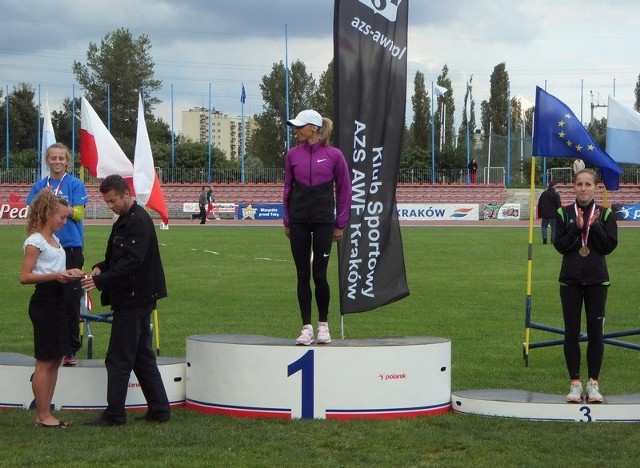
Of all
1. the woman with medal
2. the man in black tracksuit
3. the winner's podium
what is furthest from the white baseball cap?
the woman with medal

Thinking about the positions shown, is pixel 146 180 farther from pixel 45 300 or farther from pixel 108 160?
pixel 45 300

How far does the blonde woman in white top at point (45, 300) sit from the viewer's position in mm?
7738

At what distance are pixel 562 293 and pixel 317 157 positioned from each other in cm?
226

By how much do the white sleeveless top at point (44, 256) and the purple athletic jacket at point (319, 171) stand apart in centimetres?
188

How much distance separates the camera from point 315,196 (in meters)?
8.48

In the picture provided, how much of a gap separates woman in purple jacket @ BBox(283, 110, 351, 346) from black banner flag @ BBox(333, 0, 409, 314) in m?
0.63

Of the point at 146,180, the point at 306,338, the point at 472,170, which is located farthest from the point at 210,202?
the point at 306,338

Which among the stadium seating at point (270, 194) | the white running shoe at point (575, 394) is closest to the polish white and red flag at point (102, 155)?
the white running shoe at point (575, 394)

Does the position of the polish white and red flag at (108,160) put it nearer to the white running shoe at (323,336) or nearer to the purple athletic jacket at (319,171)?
the purple athletic jacket at (319,171)

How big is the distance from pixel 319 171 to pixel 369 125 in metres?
1.02

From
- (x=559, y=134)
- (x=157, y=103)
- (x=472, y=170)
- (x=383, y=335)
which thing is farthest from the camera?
(x=157, y=103)

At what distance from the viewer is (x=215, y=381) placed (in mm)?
8219

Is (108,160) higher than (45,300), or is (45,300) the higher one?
(108,160)

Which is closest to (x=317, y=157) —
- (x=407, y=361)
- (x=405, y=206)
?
(x=407, y=361)
